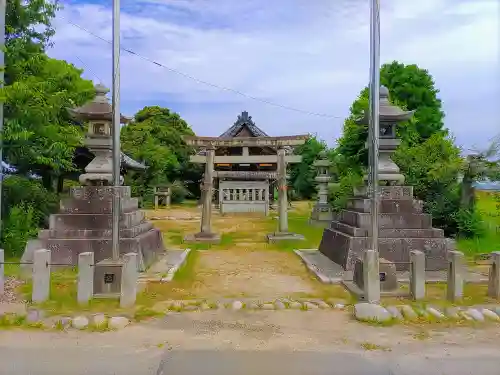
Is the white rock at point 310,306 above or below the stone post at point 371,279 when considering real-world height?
below

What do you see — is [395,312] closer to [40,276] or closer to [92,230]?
[40,276]

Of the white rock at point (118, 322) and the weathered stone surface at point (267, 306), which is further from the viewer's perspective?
the weathered stone surface at point (267, 306)

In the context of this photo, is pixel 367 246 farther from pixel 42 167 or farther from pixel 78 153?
pixel 78 153

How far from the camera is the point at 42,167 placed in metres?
15.7

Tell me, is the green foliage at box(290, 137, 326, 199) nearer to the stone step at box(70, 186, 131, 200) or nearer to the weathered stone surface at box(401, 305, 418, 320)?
the stone step at box(70, 186, 131, 200)

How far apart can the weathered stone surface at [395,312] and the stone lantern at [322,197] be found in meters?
18.0

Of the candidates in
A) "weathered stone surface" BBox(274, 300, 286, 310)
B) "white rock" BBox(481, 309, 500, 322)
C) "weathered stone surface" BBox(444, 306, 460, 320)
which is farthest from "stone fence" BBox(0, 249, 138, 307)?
"white rock" BBox(481, 309, 500, 322)

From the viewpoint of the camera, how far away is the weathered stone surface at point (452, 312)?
23.1ft

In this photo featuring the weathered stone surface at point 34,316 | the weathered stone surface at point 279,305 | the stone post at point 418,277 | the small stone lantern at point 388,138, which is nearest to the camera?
the weathered stone surface at point 34,316

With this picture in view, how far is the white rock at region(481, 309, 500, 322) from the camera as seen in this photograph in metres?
7.00

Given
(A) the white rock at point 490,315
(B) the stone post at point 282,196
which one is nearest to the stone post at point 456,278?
(A) the white rock at point 490,315

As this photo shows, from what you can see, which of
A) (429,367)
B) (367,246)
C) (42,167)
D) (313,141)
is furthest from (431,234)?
(313,141)

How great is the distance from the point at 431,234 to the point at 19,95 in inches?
424

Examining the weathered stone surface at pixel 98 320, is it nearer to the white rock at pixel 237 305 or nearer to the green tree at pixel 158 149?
the white rock at pixel 237 305
